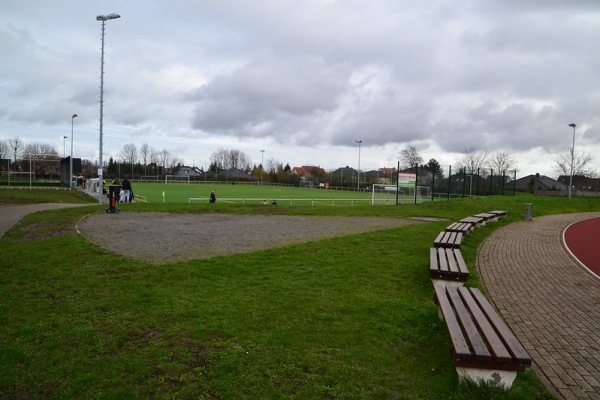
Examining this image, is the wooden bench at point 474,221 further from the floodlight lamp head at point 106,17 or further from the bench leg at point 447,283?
the floodlight lamp head at point 106,17

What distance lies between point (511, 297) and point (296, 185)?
291 ft

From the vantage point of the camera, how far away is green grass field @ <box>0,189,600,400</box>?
336 centimetres

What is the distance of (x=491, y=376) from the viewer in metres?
3.35

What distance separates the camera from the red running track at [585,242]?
29.7 ft

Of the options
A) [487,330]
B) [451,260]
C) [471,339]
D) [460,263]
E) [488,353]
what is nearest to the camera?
[488,353]

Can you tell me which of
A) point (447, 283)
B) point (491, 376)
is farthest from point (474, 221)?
point (491, 376)

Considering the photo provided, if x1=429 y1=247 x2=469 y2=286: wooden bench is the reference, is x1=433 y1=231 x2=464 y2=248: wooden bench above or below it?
above

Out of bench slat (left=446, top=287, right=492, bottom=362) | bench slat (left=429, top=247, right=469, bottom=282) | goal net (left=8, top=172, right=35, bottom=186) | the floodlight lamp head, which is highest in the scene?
the floodlight lamp head

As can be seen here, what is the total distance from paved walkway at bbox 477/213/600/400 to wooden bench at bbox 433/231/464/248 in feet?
1.99

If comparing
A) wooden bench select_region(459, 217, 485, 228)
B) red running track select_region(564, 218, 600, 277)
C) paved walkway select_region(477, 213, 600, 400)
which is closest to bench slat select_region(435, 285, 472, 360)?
paved walkway select_region(477, 213, 600, 400)

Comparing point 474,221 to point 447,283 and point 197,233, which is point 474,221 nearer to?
point 447,283

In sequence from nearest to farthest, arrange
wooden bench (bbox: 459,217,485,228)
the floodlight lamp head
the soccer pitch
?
wooden bench (bbox: 459,217,485,228)
the floodlight lamp head
the soccer pitch

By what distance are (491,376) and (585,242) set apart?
10.6m

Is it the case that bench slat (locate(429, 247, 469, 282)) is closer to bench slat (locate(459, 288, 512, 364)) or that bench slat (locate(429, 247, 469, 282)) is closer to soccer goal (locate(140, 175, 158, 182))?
bench slat (locate(459, 288, 512, 364))
